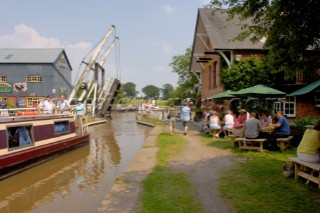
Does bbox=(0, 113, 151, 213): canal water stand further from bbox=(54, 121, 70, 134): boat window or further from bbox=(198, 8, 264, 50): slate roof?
bbox=(198, 8, 264, 50): slate roof

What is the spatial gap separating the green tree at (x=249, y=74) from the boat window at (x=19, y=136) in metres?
12.1

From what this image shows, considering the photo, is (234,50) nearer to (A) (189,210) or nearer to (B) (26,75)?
(A) (189,210)

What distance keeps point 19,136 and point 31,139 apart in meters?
0.61

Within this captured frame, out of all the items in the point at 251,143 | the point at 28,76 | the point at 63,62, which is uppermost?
the point at 63,62

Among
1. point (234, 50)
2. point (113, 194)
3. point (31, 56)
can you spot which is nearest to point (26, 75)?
point (31, 56)

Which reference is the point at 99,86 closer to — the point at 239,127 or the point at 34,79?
the point at 34,79

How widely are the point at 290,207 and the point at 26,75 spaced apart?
39061 millimetres

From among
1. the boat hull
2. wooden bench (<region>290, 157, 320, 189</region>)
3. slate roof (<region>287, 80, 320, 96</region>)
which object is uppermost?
slate roof (<region>287, 80, 320, 96</region>)

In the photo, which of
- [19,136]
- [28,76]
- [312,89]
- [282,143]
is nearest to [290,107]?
[312,89]

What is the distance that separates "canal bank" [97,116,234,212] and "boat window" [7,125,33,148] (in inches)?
139

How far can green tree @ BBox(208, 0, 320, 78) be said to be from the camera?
4953 mm

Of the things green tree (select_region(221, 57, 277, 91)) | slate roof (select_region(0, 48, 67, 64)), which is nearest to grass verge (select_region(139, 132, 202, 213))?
green tree (select_region(221, 57, 277, 91))

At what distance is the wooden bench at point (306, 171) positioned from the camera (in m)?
5.85

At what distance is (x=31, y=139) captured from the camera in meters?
10.6
